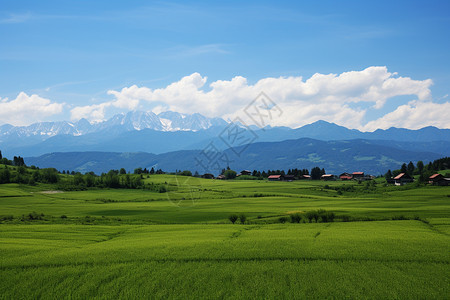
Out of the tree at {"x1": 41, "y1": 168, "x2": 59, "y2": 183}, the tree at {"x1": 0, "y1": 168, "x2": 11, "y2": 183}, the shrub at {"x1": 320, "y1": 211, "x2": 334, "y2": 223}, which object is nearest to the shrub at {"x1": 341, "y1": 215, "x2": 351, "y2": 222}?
the shrub at {"x1": 320, "y1": 211, "x2": 334, "y2": 223}

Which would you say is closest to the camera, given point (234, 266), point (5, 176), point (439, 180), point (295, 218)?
point (234, 266)

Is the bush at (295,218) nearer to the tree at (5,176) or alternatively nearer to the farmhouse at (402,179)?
the farmhouse at (402,179)

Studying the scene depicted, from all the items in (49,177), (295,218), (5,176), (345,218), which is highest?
(5,176)

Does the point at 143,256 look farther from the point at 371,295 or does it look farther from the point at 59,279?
the point at 371,295

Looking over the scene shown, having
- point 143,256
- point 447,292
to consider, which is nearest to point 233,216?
point 143,256

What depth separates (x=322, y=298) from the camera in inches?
882

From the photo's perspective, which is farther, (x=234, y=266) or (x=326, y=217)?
(x=326, y=217)

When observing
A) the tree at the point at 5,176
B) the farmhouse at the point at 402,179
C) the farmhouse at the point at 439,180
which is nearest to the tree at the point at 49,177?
the tree at the point at 5,176

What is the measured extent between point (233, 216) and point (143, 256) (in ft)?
104

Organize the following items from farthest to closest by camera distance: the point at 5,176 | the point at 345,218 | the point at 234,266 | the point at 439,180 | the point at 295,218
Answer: the point at 5,176
the point at 439,180
the point at 345,218
the point at 295,218
the point at 234,266

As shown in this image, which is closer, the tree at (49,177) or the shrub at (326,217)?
the shrub at (326,217)

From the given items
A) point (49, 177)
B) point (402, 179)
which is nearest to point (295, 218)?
point (402, 179)

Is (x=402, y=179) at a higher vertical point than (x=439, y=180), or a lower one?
lower

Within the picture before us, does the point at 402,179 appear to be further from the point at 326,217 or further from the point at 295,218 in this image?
the point at 295,218
